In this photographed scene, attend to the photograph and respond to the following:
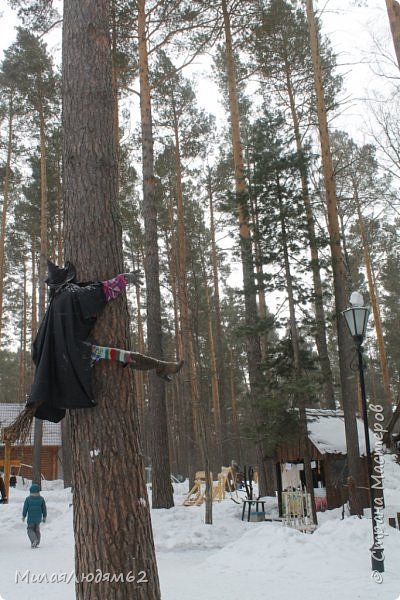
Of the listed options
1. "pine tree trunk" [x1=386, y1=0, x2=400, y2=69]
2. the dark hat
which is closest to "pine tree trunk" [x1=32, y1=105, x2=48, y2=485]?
"pine tree trunk" [x1=386, y1=0, x2=400, y2=69]

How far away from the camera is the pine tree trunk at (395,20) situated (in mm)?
9398

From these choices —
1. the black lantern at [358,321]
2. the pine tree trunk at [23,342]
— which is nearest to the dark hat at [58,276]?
the black lantern at [358,321]

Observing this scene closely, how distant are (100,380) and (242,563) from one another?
5.50 metres

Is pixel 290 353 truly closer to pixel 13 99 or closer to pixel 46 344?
pixel 46 344

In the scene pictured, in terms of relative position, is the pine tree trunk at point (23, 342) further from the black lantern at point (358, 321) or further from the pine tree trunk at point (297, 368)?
the black lantern at point (358, 321)

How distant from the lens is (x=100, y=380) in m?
3.73

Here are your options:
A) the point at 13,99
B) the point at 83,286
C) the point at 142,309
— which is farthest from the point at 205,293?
the point at 83,286

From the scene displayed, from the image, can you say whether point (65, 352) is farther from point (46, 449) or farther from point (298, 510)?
point (46, 449)

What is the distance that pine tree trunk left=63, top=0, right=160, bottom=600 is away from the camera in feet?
11.4

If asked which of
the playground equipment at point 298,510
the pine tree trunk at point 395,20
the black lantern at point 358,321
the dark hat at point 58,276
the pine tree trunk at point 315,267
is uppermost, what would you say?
the pine tree trunk at point 395,20

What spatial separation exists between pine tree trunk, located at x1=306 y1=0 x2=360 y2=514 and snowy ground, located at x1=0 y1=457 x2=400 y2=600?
3.28 metres

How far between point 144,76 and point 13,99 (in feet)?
30.7

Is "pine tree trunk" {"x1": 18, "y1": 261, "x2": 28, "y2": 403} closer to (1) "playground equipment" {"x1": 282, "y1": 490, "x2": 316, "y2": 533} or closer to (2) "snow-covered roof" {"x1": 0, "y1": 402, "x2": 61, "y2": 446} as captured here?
(2) "snow-covered roof" {"x1": 0, "y1": 402, "x2": 61, "y2": 446}

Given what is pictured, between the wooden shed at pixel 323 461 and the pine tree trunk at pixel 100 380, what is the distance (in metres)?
10.5
